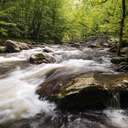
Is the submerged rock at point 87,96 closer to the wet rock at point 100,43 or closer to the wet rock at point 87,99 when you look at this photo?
the wet rock at point 87,99

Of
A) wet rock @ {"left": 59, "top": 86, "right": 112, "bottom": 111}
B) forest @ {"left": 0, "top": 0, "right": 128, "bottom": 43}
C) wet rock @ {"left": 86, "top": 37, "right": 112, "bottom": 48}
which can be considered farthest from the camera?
wet rock @ {"left": 86, "top": 37, "right": 112, "bottom": 48}

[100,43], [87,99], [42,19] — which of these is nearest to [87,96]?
[87,99]

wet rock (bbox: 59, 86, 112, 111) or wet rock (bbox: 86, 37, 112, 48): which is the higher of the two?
wet rock (bbox: 86, 37, 112, 48)

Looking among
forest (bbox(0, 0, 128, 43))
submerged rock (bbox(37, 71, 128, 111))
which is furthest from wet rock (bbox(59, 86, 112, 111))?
forest (bbox(0, 0, 128, 43))

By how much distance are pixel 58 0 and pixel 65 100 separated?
70.5 feet

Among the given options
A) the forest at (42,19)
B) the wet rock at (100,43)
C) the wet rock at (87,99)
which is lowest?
the wet rock at (87,99)

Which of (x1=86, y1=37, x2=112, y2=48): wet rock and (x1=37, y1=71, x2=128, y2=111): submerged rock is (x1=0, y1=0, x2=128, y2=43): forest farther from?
(x1=37, y1=71, x2=128, y2=111): submerged rock

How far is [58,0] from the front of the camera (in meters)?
19.9

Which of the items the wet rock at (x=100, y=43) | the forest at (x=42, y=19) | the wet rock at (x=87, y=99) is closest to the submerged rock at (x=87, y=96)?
the wet rock at (x=87, y=99)

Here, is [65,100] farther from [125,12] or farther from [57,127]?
[125,12]

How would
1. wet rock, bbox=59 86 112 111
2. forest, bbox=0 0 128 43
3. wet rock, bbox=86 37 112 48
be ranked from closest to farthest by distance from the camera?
wet rock, bbox=59 86 112 111
forest, bbox=0 0 128 43
wet rock, bbox=86 37 112 48

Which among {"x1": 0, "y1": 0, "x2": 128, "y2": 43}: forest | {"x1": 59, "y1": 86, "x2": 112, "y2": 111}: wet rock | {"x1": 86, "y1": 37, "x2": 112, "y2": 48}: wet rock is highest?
{"x1": 0, "y1": 0, "x2": 128, "y2": 43}: forest

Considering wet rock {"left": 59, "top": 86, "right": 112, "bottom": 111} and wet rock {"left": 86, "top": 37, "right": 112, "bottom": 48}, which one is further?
wet rock {"left": 86, "top": 37, "right": 112, "bottom": 48}

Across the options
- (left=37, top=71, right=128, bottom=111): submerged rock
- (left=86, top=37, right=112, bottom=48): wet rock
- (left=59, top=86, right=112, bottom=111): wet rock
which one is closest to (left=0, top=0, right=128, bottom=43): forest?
(left=86, top=37, right=112, bottom=48): wet rock
